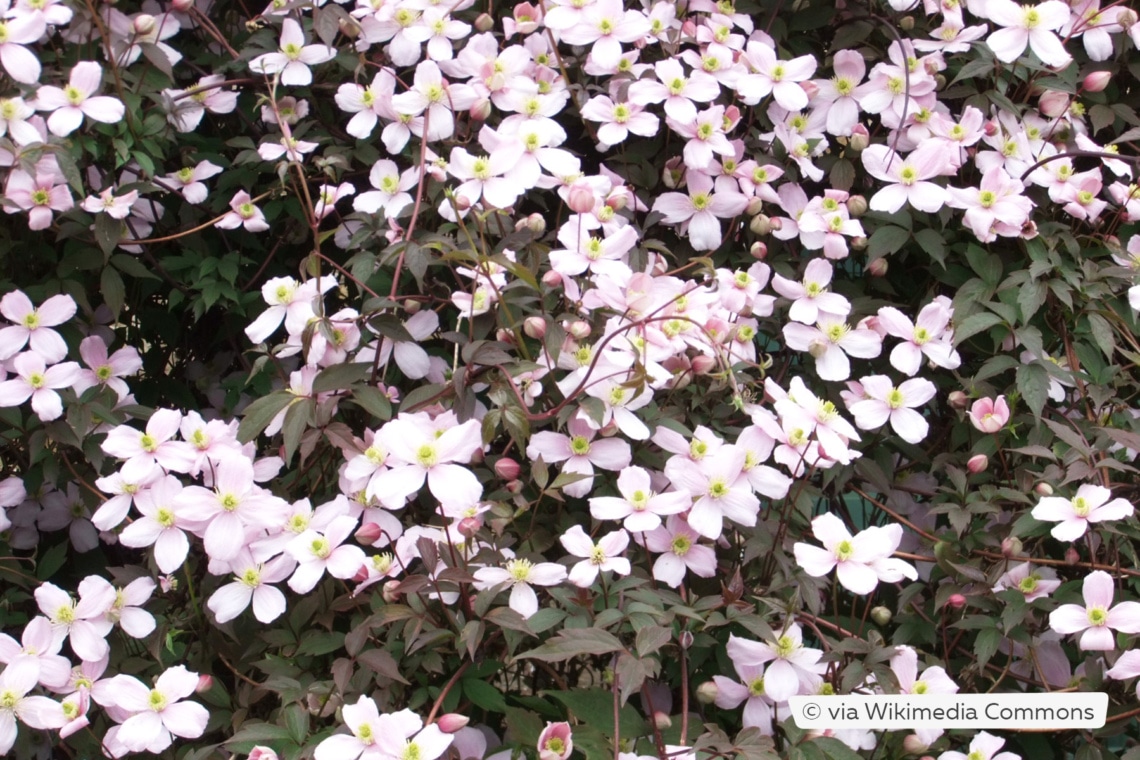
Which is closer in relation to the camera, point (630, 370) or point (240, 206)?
point (630, 370)

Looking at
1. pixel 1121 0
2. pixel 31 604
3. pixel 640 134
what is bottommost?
pixel 31 604

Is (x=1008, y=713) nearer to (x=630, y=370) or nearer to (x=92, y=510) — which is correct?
(x=630, y=370)

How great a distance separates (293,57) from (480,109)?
10.6 inches

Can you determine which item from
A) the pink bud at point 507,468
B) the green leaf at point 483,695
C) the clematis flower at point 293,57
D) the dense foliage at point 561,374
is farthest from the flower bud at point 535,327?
the clematis flower at point 293,57

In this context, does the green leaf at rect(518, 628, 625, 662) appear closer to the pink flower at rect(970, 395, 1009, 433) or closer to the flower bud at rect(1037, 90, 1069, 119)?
the pink flower at rect(970, 395, 1009, 433)

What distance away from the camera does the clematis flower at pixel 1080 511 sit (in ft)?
3.92

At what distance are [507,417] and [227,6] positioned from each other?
95cm

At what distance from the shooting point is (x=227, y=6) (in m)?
1.70

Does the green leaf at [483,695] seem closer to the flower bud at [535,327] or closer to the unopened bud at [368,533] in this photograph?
the unopened bud at [368,533]

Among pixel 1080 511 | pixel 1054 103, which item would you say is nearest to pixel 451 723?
pixel 1080 511

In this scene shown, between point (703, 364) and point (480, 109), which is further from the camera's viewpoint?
point (480, 109)

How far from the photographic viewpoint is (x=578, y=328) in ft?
4.02

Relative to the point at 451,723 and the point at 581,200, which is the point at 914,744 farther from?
the point at 581,200

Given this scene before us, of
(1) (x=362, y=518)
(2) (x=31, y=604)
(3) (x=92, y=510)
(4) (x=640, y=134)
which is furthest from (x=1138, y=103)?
(2) (x=31, y=604)
